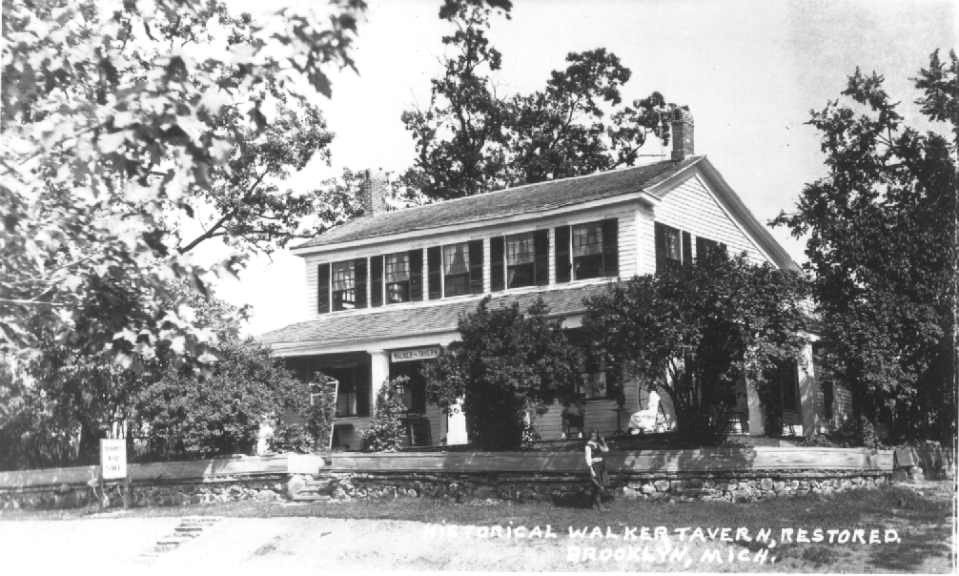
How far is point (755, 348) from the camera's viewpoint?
16.4m

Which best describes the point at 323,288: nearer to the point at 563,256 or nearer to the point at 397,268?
the point at 397,268

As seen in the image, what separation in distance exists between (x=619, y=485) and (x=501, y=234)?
896cm

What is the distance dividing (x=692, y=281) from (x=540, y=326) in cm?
265

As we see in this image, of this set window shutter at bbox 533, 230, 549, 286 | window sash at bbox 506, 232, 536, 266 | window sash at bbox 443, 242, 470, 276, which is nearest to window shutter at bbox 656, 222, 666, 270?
window shutter at bbox 533, 230, 549, 286

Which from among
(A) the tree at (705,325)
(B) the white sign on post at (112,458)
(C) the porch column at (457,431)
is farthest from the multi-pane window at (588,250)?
(B) the white sign on post at (112,458)

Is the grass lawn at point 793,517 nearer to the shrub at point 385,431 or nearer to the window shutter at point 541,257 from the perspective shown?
the shrub at point 385,431

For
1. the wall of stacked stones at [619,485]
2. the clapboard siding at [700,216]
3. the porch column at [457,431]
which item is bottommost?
the wall of stacked stones at [619,485]

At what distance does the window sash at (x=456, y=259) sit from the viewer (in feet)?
81.0

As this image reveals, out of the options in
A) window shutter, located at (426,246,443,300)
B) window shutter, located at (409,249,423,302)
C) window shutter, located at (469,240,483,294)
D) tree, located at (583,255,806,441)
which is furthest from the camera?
window shutter, located at (409,249,423,302)

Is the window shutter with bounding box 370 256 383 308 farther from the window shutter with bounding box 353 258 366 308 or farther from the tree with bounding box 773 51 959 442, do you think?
the tree with bounding box 773 51 959 442

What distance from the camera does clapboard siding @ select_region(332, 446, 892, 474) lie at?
624 inches

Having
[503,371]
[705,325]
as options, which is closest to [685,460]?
[705,325]

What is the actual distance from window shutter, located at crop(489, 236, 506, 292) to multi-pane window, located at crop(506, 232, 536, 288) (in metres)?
0.14

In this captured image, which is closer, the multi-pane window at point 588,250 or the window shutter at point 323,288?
the multi-pane window at point 588,250
